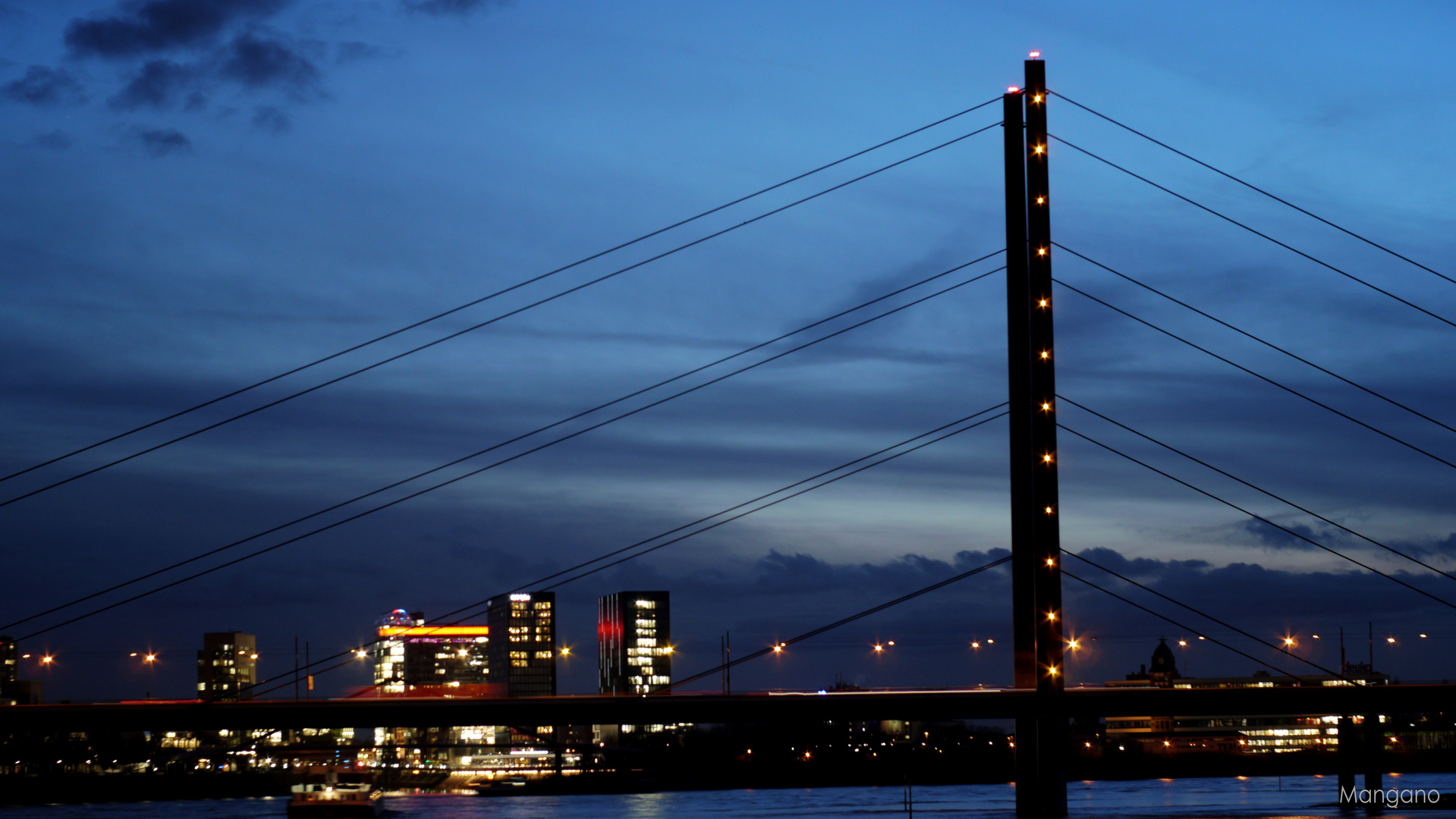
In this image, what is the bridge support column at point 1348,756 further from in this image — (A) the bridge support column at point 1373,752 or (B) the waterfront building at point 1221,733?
(B) the waterfront building at point 1221,733

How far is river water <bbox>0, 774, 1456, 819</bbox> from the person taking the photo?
70938mm

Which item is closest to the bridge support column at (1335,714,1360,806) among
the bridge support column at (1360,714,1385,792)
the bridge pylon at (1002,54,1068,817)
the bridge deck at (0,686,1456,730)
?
the bridge support column at (1360,714,1385,792)

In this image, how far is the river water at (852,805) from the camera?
70.9m

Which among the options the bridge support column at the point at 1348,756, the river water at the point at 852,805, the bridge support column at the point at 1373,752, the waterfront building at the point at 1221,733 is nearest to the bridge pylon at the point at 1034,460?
the river water at the point at 852,805

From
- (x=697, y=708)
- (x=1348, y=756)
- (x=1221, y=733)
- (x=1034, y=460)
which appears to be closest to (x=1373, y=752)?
(x=1348, y=756)

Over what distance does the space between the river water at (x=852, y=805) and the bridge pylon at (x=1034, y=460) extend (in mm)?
18555

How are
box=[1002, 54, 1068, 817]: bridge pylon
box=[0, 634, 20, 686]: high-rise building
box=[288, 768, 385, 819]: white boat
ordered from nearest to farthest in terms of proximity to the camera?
1. box=[1002, 54, 1068, 817]: bridge pylon
2. box=[288, 768, 385, 819]: white boat
3. box=[0, 634, 20, 686]: high-rise building

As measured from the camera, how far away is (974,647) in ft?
202

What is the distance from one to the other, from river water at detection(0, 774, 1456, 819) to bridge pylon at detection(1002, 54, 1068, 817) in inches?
730

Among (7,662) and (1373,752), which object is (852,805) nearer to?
(1373,752)

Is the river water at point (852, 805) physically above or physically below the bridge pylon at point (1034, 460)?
below

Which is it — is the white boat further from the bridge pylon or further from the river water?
the bridge pylon

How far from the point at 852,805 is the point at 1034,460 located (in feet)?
163

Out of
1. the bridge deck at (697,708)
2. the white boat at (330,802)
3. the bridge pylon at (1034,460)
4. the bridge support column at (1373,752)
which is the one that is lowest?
the white boat at (330,802)
